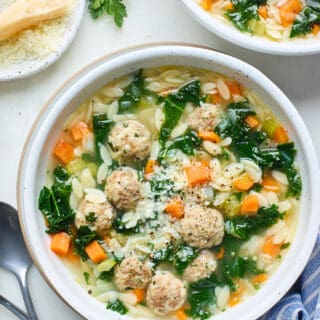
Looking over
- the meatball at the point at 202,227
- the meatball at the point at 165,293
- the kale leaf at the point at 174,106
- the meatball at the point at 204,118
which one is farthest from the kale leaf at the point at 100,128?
the meatball at the point at 165,293

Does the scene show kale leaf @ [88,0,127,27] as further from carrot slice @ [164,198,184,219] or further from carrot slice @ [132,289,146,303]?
carrot slice @ [132,289,146,303]

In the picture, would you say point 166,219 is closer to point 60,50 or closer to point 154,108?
point 154,108

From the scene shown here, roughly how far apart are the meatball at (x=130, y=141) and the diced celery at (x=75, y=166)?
15 centimetres

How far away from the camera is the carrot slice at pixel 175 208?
3143 mm

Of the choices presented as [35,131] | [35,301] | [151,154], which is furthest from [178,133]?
[35,301]

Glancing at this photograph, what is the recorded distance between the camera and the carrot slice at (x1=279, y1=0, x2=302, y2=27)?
10.7 feet

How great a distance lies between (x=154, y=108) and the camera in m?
3.20

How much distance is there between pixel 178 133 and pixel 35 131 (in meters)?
0.59

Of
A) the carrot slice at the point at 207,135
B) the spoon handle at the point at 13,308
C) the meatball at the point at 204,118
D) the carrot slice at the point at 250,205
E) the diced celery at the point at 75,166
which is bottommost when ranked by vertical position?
the spoon handle at the point at 13,308

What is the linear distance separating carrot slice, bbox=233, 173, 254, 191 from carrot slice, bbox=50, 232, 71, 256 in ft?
2.36

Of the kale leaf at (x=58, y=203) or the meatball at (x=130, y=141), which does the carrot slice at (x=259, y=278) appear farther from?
the kale leaf at (x=58, y=203)

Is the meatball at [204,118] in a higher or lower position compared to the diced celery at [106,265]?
higher

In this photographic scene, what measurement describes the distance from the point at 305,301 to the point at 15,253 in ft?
4.16

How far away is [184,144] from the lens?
3174 millimetres
